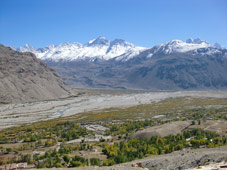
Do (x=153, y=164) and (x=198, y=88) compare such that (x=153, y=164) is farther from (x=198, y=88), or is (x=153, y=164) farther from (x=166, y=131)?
(x=198, y=88)

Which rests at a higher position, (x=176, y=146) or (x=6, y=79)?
(x=6, y=79)

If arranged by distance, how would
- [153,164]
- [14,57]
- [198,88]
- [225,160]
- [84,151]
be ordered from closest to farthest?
[225,160], [153,164], [84,151], [14,57], [198,88]

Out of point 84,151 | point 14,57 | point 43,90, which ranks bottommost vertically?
point 84,151

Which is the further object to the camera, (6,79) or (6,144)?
(6,79)

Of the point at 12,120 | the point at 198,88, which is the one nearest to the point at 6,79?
the point at 12,120

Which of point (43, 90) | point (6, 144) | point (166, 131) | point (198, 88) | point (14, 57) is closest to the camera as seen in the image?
point (166, 131)

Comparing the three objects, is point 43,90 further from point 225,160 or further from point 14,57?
point 225,160
